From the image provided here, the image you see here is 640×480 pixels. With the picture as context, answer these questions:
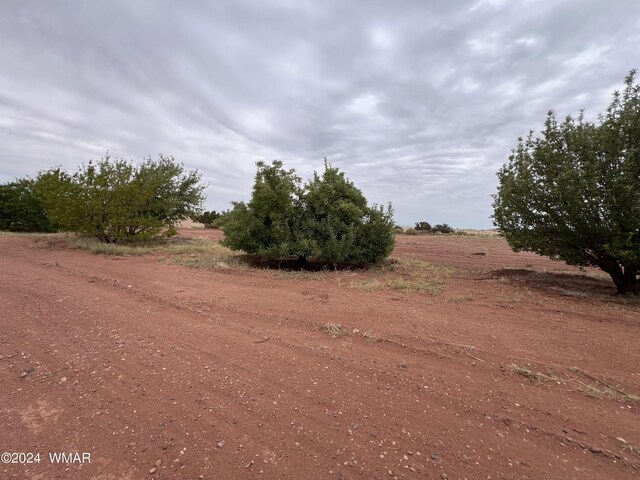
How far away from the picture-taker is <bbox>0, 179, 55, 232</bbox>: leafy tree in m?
20.5

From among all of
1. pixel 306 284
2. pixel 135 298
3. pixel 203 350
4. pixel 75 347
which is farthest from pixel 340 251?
pixel 75 347

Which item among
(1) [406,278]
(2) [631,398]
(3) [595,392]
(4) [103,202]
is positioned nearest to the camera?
(2) [631,398]

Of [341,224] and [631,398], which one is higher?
[341,224]

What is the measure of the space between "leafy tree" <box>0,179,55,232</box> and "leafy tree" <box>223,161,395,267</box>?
1829 cm

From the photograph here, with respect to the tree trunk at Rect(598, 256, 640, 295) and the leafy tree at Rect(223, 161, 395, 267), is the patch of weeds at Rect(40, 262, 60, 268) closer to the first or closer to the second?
the leafy tree at Rect(223, 161, 395, 267)

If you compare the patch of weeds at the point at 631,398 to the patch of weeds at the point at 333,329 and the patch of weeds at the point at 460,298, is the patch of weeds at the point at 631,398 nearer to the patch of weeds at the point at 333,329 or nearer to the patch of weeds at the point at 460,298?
the patch of weeds at the point at 333,329

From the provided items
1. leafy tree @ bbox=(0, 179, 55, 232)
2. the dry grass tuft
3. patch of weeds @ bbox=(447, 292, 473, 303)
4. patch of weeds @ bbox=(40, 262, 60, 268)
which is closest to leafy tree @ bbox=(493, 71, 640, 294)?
patch of weeds @ bbox=(447, 292, 473, 303)

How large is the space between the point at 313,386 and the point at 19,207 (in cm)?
2616

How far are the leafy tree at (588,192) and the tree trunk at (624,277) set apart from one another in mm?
18

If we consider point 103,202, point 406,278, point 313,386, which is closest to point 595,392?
point 313,386

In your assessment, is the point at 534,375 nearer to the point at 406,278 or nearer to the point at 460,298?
the point at 460,298

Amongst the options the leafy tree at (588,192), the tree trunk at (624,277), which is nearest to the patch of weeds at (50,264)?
the leafy tree at (588,192)

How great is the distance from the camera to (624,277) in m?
7.69

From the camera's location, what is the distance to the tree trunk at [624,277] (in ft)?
24.8
